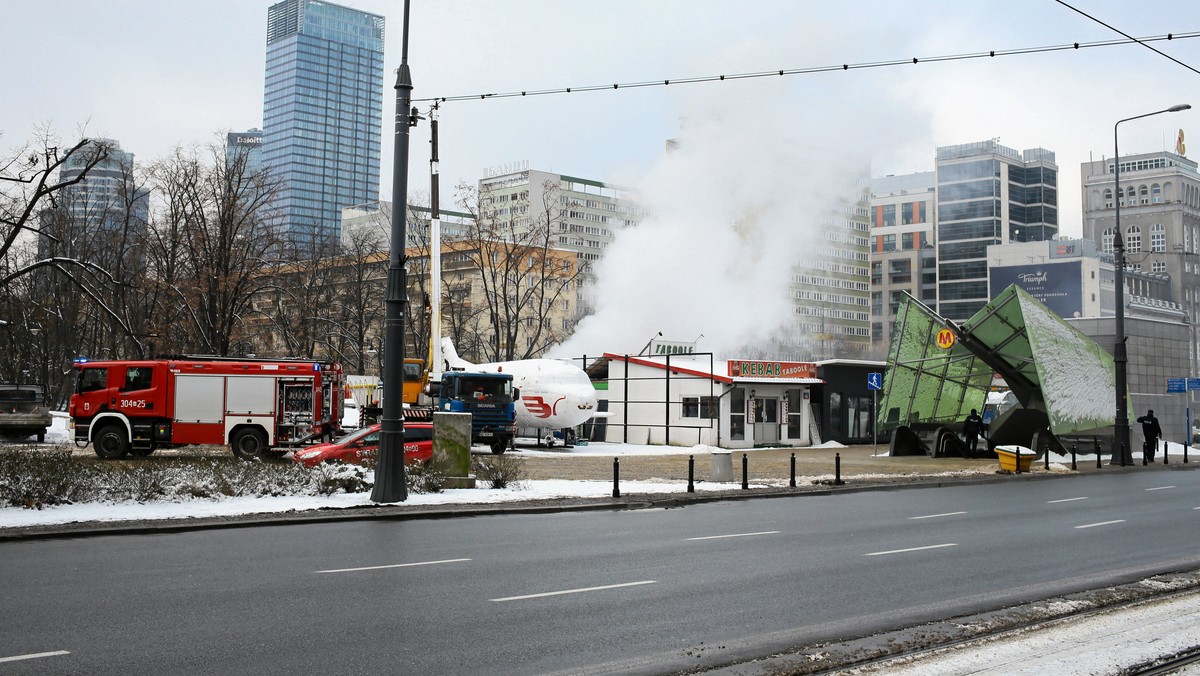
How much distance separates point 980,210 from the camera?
15238 cm

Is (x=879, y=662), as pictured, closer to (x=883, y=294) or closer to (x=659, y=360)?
(x=659, y=360)

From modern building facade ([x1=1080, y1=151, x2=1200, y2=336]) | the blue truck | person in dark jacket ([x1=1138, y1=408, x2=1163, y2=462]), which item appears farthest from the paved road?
modern building facade ([x1=1080, y1=151, x2=1200, y2=336])

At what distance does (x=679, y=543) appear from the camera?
1430cm

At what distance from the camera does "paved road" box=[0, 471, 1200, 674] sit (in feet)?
25.2

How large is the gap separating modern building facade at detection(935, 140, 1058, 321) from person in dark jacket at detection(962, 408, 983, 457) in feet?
384

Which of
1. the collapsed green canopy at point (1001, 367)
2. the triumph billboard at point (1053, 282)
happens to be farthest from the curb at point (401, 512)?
the triumph billboard at point (1053, 282)

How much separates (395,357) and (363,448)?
770cm

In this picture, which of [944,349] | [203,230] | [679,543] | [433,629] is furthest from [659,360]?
[433,629]

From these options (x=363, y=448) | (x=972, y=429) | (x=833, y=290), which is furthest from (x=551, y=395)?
(x=833, y=290)

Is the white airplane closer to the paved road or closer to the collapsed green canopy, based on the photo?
the collapsed green canopy

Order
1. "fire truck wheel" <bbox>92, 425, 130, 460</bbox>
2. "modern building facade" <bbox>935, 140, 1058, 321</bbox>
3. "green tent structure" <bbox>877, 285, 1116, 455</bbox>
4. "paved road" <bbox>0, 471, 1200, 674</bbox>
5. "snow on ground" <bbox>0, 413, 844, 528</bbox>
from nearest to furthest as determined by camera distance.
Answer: "paved road" <bbox>0, 471, 1200, 674</bbox> → "snow on ground" <bbox>0, 413, 844, 528</bbox> → "fire truck wheel" <bbox>92, 425, 130, 460</bbox> → "green tent structure" <bbox>877, 285, 1116, 455</bbox> → "modern building facade" <bbox>935, 140, 1058, 321</bbox>

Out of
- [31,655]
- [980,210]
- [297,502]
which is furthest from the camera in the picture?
[980,210]

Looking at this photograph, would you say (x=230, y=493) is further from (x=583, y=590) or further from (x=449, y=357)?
(x=449, y=357)

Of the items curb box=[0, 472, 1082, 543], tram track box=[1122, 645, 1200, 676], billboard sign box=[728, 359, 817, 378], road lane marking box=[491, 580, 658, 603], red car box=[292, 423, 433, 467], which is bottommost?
curb box=[0, 472, 1082, 543]
